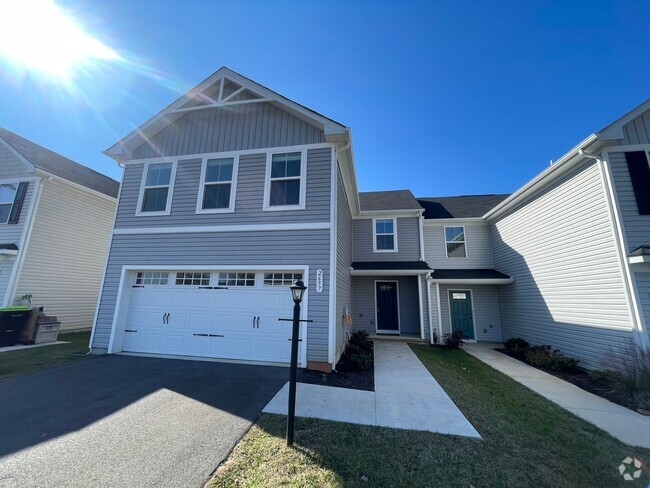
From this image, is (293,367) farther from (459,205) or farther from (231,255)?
(459,205)

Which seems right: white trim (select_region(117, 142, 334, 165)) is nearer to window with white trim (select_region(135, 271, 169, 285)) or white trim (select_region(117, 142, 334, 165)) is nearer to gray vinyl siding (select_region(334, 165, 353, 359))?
gray vinyl siding (select_region(334, 165, 353, 359))

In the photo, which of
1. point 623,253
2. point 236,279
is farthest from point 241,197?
point 623,253

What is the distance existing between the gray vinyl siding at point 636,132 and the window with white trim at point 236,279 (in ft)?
34.6

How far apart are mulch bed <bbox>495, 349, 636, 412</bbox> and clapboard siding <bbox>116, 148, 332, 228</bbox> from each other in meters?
7.32

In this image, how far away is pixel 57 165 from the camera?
35.9ft

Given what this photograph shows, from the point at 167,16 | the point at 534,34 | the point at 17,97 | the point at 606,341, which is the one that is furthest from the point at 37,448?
the point at 534,34

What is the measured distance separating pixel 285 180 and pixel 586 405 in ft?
27.2

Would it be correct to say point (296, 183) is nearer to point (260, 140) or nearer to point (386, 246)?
point (260, 140)

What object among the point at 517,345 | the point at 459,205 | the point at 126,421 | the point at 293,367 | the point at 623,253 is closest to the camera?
the point at 293,367

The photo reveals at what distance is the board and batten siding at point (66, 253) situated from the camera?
9503 mm

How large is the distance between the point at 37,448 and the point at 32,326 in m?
8.34

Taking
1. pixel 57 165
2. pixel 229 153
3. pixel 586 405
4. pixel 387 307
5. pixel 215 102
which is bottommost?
pixel 586 405

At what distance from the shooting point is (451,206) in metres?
13.8

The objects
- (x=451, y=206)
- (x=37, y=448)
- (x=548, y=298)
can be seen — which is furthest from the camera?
(x=451, y=206)
